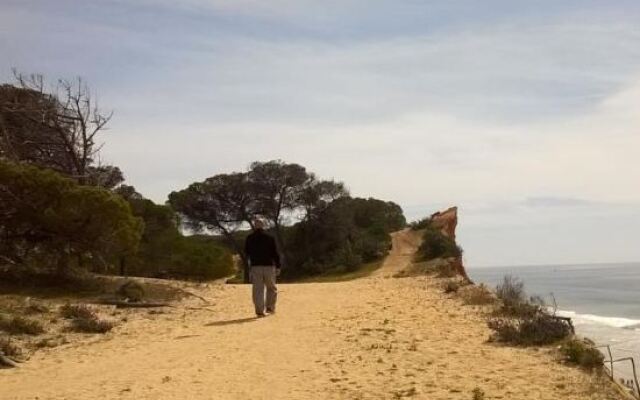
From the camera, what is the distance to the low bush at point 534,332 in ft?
33.2

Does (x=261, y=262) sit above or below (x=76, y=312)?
above

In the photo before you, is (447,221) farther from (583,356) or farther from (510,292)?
(583,356)

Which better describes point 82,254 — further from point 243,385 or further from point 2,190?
point 243,385

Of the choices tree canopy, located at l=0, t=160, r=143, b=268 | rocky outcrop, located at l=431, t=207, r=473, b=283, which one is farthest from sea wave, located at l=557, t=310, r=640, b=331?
tree canopy, located at l=0, t=160, r=143, b=268

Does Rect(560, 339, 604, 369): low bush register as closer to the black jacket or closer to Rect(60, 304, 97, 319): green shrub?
the black jacket

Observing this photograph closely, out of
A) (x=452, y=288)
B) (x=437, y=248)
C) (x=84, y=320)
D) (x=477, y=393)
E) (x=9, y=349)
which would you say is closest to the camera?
(x=477, y=393)

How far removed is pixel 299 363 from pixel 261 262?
4.85 m

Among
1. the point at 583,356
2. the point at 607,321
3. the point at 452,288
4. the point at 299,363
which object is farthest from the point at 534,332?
the point at 607,321

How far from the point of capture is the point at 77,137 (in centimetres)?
2783

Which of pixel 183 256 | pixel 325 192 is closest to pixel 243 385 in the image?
pixel 183 256

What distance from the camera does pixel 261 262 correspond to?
44.9 ft

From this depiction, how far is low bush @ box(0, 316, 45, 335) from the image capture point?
11.6 m

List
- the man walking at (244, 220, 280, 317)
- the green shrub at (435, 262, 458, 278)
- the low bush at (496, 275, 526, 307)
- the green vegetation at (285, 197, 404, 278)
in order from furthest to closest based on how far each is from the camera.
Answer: the green vegetation at (285, 197, 404, 278), the green shrub at (435, 262, 458, 278), the low bush at (496, 275, 526, 307), the man walking at (244, 220, 280, 317)

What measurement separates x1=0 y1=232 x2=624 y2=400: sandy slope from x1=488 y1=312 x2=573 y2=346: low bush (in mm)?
416
